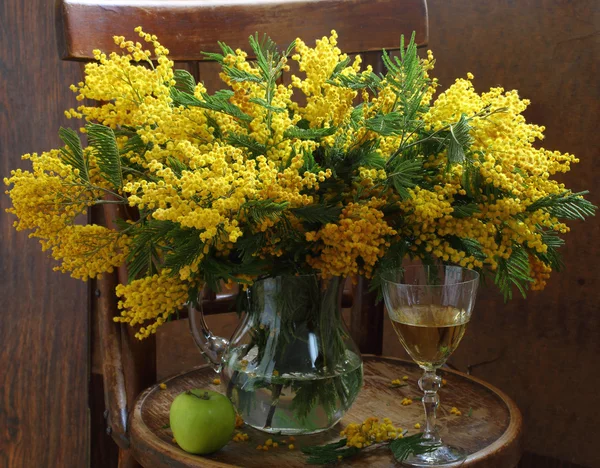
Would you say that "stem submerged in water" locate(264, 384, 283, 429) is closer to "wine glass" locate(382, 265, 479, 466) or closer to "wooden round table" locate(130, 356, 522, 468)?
"wooden round table" locate(130, 356, 522, 468)

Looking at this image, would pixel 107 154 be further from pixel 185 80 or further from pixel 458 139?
pixel 458 139

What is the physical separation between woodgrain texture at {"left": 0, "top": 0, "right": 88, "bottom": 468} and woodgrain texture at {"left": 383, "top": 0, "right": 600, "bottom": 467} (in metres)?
0.72

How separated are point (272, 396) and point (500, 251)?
268 mm

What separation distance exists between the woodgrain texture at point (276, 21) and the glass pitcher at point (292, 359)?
0.48 meters

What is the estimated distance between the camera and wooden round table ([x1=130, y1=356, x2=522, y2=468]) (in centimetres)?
78

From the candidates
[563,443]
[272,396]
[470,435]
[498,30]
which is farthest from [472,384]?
[498,30]

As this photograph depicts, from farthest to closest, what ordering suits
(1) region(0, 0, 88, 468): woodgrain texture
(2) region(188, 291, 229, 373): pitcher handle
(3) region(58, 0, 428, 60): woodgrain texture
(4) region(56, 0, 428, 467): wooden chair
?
(1) region(0, 0, 88, 468): woodgrain texture < (3) region(58, 0, 428, 60): woodgrain texture < (4) region(56, 0, 428, 467): wooden chair < (2) region(188, 291, 229, 373): pitcher handle

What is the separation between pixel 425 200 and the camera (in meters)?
0.69

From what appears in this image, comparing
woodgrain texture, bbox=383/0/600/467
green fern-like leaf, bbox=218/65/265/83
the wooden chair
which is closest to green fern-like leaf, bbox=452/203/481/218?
green fern-like leaf, bbox=218/65/265/83

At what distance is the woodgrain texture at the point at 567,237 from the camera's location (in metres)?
1.32

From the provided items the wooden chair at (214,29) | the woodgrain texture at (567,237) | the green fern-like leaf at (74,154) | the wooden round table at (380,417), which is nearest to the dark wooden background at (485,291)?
the woodgrain texture at (567,237)

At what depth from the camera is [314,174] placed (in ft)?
2.19

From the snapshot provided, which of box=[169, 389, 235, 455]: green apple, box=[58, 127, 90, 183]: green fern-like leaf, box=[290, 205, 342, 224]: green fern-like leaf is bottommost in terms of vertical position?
box=[169, 389, 235, 455]: green apple

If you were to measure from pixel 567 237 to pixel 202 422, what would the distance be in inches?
32.5
